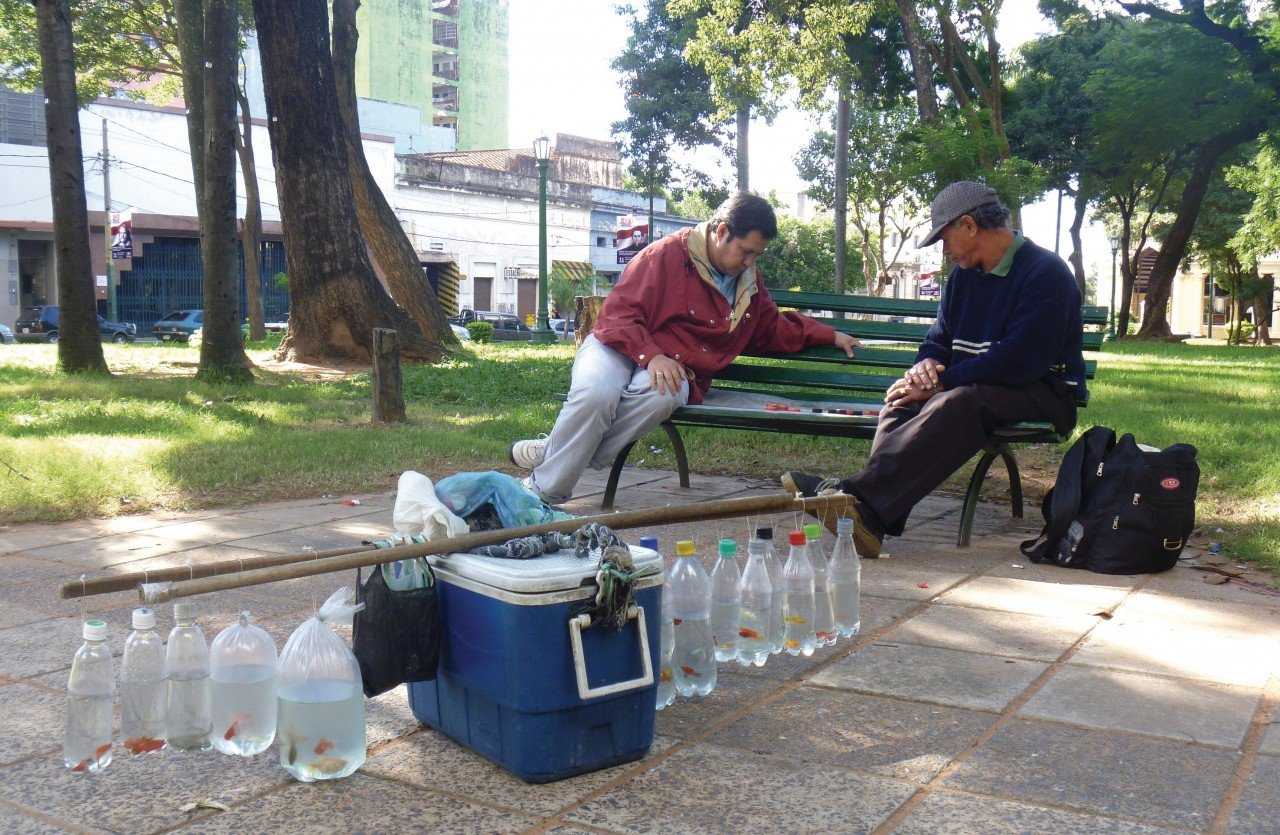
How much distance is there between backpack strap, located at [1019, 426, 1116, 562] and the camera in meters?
4.51

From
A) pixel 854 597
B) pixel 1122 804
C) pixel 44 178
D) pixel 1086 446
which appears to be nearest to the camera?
pixel 1122 804

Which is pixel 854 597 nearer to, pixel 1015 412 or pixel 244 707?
pixel 1015 412

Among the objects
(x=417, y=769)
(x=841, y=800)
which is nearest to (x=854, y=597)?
(x=841, y=800)

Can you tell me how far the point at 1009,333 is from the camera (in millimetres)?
4707

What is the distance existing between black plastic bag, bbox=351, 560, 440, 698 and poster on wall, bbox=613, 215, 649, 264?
3205 centimetres

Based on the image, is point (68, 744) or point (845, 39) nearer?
point (68, 744)

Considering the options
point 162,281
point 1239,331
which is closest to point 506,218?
point 162,281

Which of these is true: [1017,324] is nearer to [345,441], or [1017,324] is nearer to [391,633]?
[391,633]

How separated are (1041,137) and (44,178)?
31.5 m

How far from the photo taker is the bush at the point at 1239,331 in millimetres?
46141

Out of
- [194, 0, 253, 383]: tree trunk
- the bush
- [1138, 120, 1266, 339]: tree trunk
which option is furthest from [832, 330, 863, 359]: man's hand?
the bush

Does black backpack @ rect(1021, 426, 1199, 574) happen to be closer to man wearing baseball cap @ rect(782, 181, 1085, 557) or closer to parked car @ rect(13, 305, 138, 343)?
man wearing baseball cap @ rect(782, 181, 1085, 557)

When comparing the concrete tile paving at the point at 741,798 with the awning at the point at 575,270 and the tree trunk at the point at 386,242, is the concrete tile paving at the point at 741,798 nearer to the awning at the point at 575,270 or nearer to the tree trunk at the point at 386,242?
the tree trunk at the point at 386,242

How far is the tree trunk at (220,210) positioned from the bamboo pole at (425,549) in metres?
9.33
